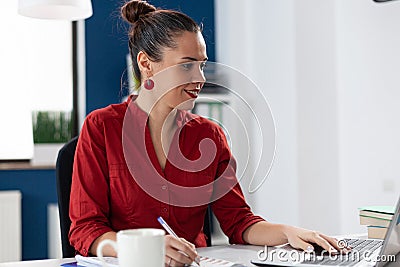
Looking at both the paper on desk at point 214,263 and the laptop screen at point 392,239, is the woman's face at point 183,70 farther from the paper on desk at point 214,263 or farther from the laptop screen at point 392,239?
the laptop screen at point 392,239

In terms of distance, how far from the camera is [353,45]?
3.62 m

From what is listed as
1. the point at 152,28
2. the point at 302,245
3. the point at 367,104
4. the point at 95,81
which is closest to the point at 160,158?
the point at 152,28

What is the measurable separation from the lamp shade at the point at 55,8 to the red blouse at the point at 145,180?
533 millimetres

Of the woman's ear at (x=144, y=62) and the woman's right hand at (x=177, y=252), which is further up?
the woman's ear at (x=144, y=62)

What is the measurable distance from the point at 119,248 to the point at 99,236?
39 cm

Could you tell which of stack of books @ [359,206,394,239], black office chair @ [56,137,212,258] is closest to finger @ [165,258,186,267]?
black office chair @ [56,137,212,258]

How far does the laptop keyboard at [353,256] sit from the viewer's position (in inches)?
48.6

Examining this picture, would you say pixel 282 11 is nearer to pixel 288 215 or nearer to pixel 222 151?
pixel 288 215

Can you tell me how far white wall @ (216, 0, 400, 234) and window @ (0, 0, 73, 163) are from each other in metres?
1.08

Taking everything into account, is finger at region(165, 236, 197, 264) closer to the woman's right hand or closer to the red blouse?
the woman's right hand

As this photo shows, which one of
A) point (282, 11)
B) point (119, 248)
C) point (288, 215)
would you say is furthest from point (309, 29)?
point (119, 248)

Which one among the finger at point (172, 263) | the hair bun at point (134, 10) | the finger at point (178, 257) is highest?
the hair bun at point (134, 10)

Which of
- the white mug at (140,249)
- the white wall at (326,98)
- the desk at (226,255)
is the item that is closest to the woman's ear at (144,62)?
the desk at (226,255)

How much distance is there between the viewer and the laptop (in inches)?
46.3
